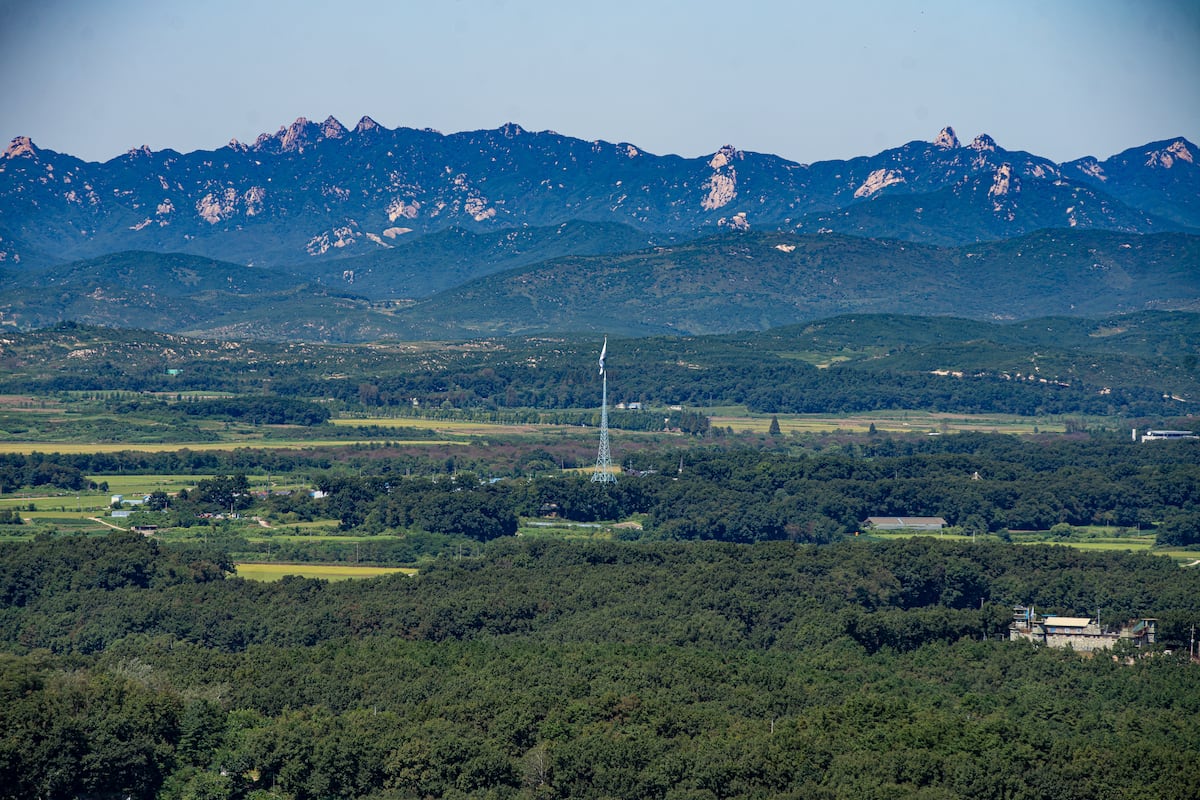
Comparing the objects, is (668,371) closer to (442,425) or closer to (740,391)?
(740,391)

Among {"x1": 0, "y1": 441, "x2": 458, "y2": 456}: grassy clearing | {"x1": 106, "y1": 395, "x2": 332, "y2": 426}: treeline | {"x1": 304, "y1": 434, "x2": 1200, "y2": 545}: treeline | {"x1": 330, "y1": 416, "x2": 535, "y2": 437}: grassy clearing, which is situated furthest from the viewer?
{"x1": 106, "y1": 395, "x2": 332, "y2": 426}: treeline

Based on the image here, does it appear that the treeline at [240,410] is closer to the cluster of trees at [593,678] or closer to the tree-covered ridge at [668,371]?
the tree-covered ridge at [668,371]

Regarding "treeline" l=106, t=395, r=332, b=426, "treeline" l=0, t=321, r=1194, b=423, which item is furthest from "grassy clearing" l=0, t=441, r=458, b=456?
"treeline" l=0, t=321, r=1194, b=423

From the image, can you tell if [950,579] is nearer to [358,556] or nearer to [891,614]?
[891,614]

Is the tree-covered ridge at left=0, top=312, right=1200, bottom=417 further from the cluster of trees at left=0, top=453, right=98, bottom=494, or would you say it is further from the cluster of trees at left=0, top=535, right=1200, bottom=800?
the cluster of trees at left=0, top=535, right=1200, bottom=800

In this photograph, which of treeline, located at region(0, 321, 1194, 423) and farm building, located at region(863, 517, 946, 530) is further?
treeline, located at region(0, 321, 1194, 423)

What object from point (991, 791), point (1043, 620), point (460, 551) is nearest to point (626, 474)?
point (460, 551)

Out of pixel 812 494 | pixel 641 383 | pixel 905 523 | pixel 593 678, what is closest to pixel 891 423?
pixel 641 383
